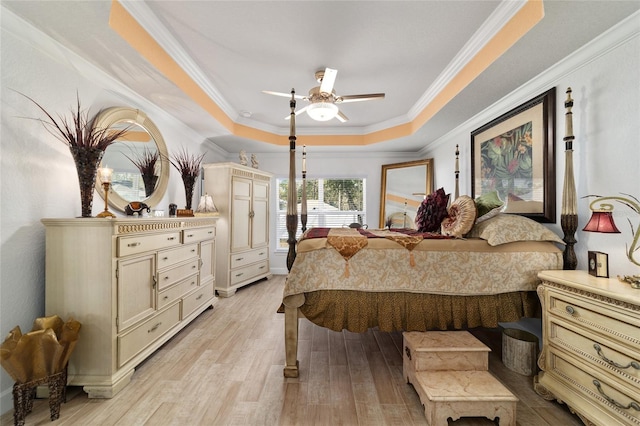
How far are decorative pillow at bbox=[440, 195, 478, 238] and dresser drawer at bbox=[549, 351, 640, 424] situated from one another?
3.10 feet

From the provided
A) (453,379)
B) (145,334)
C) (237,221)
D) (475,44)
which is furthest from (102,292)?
(475,44)

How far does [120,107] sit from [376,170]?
4187mm

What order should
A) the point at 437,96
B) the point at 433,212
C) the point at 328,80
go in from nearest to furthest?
the point at 328,80, the point at 433,212, the point at 437,96

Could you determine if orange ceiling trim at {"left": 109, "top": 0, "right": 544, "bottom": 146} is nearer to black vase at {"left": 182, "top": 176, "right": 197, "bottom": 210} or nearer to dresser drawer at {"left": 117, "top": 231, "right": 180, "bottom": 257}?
black vase at {"left": 182, "top": 176, "right": 197, "bottom": 210}

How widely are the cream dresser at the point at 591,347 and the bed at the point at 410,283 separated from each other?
0.67 feet

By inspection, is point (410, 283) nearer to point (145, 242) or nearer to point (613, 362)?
point (613, 362)

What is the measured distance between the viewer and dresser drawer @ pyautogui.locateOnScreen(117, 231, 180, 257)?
1864 millimetres

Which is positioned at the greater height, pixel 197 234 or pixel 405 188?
pixel 405 188

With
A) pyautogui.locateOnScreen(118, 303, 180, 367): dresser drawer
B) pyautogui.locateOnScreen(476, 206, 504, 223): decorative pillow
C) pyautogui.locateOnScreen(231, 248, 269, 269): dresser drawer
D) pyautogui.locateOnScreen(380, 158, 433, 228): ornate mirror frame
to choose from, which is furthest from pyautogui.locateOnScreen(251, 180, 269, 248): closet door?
pyautogui.locateOnScreen(476, 206, 504, 223): decorative pillow

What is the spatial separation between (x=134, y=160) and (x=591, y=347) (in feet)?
12.8

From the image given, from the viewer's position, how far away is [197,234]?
3.01m

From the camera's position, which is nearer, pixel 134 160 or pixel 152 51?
pixel 152 51

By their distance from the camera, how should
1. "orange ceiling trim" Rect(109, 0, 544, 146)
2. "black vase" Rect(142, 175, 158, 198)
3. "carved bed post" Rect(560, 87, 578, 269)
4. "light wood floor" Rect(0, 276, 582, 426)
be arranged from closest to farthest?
"light wood floor" Rect(0, 276, 582, 426), "orange ceiling trim" Rect(109, 0, 544, 146), "carved bed post" Rect(560, 87, 578, 269), "black vase" Rect(142, 175, 158, 198)

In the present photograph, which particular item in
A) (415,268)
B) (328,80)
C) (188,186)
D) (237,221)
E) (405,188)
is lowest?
(415,268)
